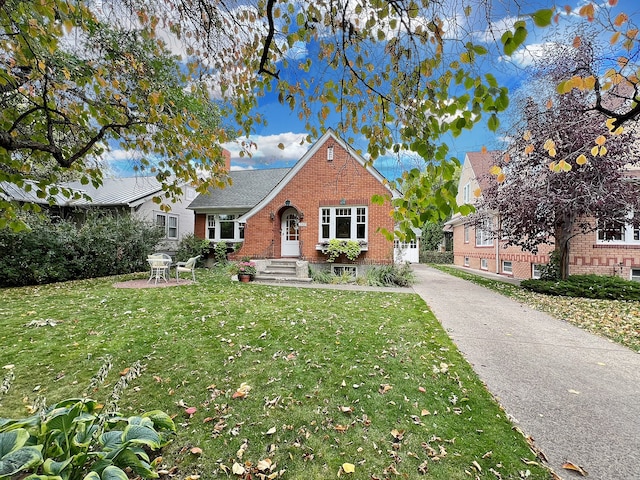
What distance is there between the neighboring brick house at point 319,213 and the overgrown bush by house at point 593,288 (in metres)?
5.99

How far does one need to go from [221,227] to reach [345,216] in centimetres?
829

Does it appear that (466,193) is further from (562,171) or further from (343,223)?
(562,171)

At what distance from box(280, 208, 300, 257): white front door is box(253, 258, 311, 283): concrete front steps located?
1029mm

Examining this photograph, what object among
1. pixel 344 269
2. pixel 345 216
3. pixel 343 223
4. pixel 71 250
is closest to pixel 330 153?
pixel 345 216

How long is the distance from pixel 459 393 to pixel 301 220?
12692 millimetres

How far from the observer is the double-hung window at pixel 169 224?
19834mm

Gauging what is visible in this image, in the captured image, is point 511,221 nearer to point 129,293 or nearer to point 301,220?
point 301,220

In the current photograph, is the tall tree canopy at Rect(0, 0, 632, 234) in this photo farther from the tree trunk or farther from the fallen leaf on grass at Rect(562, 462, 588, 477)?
the tree trunk

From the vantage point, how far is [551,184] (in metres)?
10.1

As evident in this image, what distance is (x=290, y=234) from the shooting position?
54.9 ft

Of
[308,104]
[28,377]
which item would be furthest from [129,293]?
[308,104]

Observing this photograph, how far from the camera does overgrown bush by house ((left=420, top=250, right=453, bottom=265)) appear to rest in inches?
1160

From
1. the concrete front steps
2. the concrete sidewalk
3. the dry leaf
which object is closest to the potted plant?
the concrete front steps

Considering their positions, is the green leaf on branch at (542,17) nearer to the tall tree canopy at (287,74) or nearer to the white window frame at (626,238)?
the tall tree canopy at (287,74)
